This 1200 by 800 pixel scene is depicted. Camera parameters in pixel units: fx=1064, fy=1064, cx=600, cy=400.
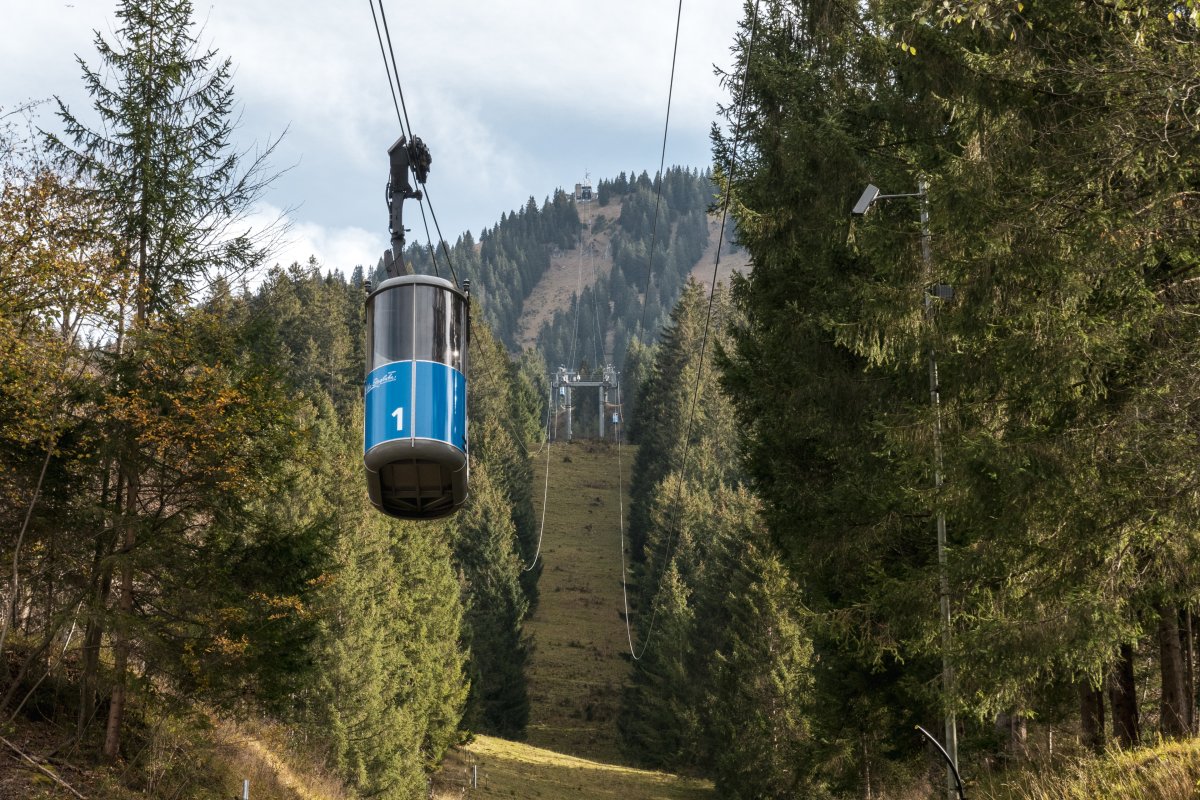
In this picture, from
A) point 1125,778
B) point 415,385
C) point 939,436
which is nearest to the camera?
point 1125,778

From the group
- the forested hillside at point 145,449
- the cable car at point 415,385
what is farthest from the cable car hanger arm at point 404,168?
the forested hillside at point 145,449

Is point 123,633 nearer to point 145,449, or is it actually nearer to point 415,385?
point 145,449

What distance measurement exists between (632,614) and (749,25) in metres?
57.5

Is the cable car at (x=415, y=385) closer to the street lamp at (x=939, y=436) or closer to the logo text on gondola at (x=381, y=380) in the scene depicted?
the logo text on gondola at (x=381, y=380)

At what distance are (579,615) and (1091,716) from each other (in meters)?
64.7

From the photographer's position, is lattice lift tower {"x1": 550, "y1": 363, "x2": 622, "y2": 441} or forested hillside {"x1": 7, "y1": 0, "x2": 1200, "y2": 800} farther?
lattice lift tower {"x1": 550, "y1": 363, "x2": 622, "y2": 441}

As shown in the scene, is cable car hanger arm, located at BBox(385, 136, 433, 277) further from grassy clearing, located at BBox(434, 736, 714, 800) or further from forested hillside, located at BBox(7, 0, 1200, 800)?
grassy clearing, located at BBox(434, 736, 714, 800)

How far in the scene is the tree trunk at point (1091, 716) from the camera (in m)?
13.0

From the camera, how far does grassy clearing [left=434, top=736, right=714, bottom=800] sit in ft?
140

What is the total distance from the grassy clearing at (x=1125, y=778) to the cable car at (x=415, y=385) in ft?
21.1

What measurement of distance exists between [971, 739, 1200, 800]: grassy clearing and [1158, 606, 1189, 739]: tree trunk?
108cm

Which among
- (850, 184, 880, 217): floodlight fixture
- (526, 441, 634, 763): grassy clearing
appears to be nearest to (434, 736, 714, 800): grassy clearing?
(526, 441, 634, 763): grassy clearing

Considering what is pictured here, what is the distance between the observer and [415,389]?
1078 centimetres

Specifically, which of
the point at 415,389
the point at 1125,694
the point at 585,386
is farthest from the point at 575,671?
the point at 585,386
